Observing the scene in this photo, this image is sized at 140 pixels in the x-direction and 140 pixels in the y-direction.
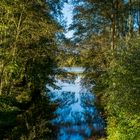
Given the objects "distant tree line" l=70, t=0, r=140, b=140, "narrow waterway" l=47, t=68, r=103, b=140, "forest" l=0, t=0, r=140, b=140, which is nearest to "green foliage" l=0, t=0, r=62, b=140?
"forest" l=0, t=0, r=140, b=140

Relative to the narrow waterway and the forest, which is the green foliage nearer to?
the forest

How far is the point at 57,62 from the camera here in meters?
43.1

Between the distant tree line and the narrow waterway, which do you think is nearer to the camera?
the distant tree line

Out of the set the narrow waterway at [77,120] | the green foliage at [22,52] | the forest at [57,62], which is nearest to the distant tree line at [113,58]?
the forest at [57,62]

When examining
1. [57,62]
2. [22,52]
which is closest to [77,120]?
[22,52]

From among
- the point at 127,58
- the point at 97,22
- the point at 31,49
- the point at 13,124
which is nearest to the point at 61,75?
the point at 97,22

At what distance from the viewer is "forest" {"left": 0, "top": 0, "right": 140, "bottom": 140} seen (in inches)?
953

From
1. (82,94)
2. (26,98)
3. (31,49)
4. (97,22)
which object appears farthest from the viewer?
(82,94)

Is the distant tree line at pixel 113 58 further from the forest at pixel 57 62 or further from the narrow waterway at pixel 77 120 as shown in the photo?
the narrow waterway at pixel 77 120

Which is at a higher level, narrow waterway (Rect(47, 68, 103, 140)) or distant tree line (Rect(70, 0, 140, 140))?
distant tree line (Rect(70, 0, 140, 140))

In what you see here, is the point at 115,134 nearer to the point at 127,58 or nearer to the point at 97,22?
the point at 127,58

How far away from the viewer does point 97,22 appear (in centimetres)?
4419

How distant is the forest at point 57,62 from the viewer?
2422cm

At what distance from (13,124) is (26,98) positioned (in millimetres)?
9877
